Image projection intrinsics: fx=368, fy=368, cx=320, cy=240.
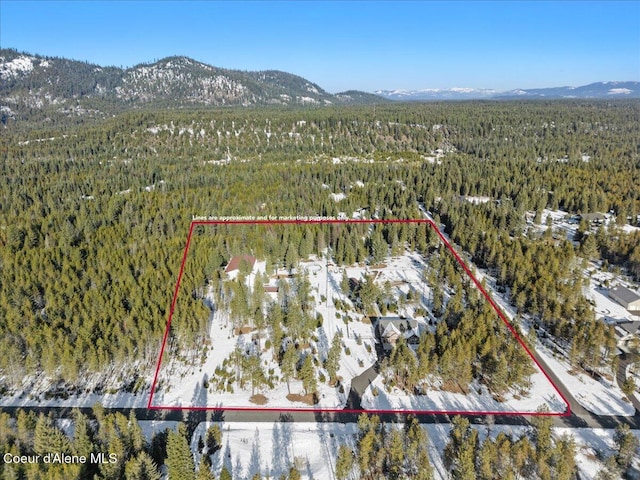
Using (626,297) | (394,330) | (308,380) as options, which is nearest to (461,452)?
(308,380)

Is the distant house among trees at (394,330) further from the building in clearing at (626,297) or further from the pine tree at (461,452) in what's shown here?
the building in clearing at (626,297)

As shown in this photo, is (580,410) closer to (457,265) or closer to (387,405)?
(387,405)

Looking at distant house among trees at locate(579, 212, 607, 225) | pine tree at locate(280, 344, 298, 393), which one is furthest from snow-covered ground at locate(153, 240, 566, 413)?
distant house among trees at locate(579, 212, 607, 225)

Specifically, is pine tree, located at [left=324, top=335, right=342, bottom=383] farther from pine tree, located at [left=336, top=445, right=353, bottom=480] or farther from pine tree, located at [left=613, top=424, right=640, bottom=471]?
pine tree, located at [left=613, top=424, right=640, bottom=471]

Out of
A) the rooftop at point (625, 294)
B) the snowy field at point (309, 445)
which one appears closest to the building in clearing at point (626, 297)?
the rooftop at point (625, 294)

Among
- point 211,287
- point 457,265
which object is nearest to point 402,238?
point 457,265
